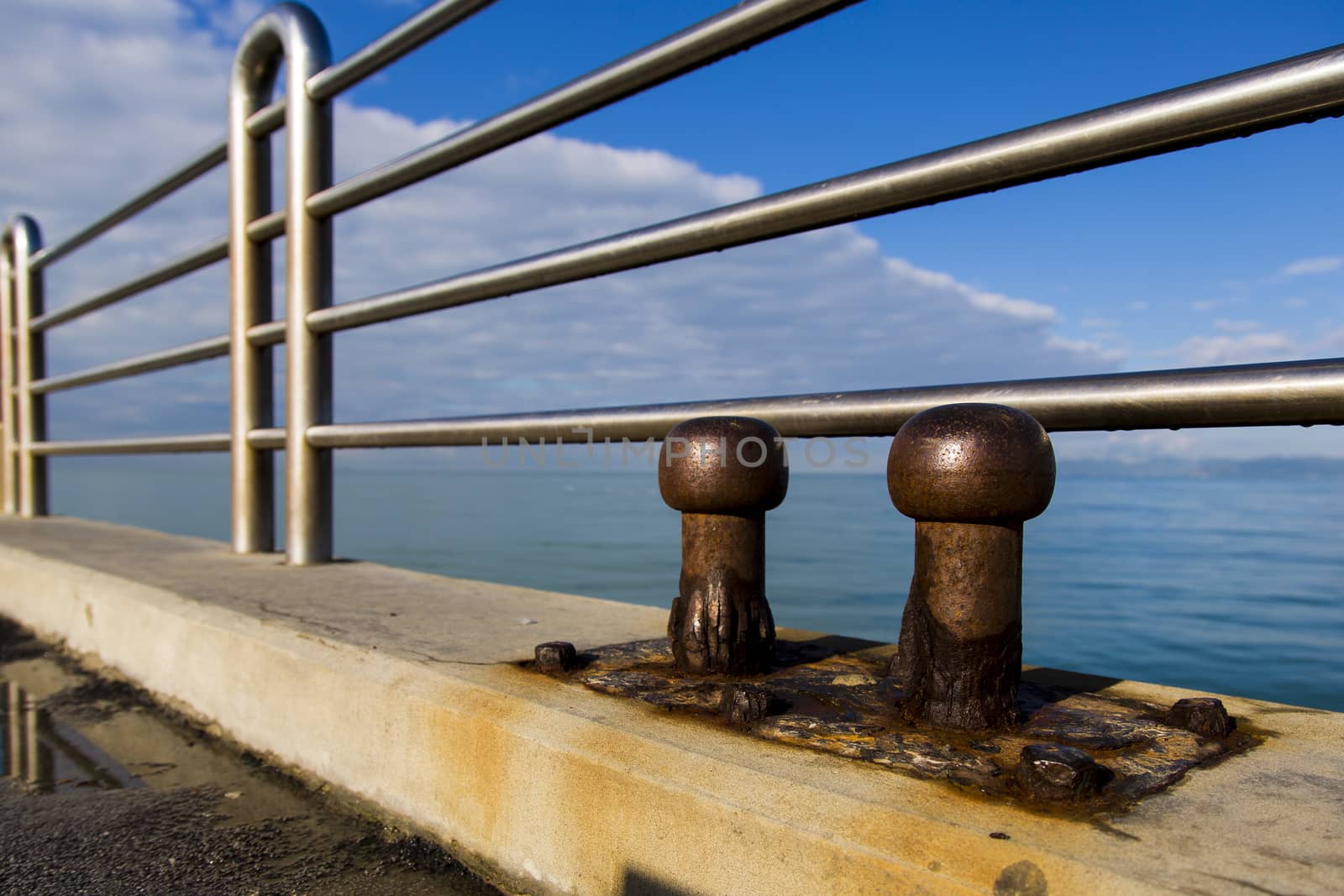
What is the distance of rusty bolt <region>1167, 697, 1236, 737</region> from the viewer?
1.50m

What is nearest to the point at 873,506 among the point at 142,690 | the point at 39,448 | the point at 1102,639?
the point at 1102,639

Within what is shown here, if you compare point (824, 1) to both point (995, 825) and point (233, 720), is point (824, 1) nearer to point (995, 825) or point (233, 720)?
point (995, 825)

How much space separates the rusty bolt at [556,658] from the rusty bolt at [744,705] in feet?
1.53

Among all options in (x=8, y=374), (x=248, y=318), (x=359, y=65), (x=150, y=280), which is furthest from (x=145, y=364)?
(x=8, y=374)

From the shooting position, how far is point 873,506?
2858 centimetres

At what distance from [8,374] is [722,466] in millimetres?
9144

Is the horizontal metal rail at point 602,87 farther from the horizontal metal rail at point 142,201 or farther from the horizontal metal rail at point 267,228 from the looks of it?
the horizontal metal rail at point 142,201

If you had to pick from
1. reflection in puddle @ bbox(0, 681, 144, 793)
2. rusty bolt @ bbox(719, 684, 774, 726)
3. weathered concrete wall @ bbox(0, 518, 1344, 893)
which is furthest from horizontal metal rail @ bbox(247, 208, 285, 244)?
rusty bolt @ bbox(719, 684, 774, 726)

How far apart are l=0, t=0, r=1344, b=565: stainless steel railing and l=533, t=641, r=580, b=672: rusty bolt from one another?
2.34 feet

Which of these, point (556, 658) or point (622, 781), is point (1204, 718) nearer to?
point (622, 781)

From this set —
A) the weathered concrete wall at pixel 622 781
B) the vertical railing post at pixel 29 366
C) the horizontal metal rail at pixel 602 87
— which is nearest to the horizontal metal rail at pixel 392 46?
the horizontal metal rail at pixel 602 87

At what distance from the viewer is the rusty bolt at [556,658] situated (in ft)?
6.41

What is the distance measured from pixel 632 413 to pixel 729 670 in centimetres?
86

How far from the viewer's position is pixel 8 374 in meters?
8.41
